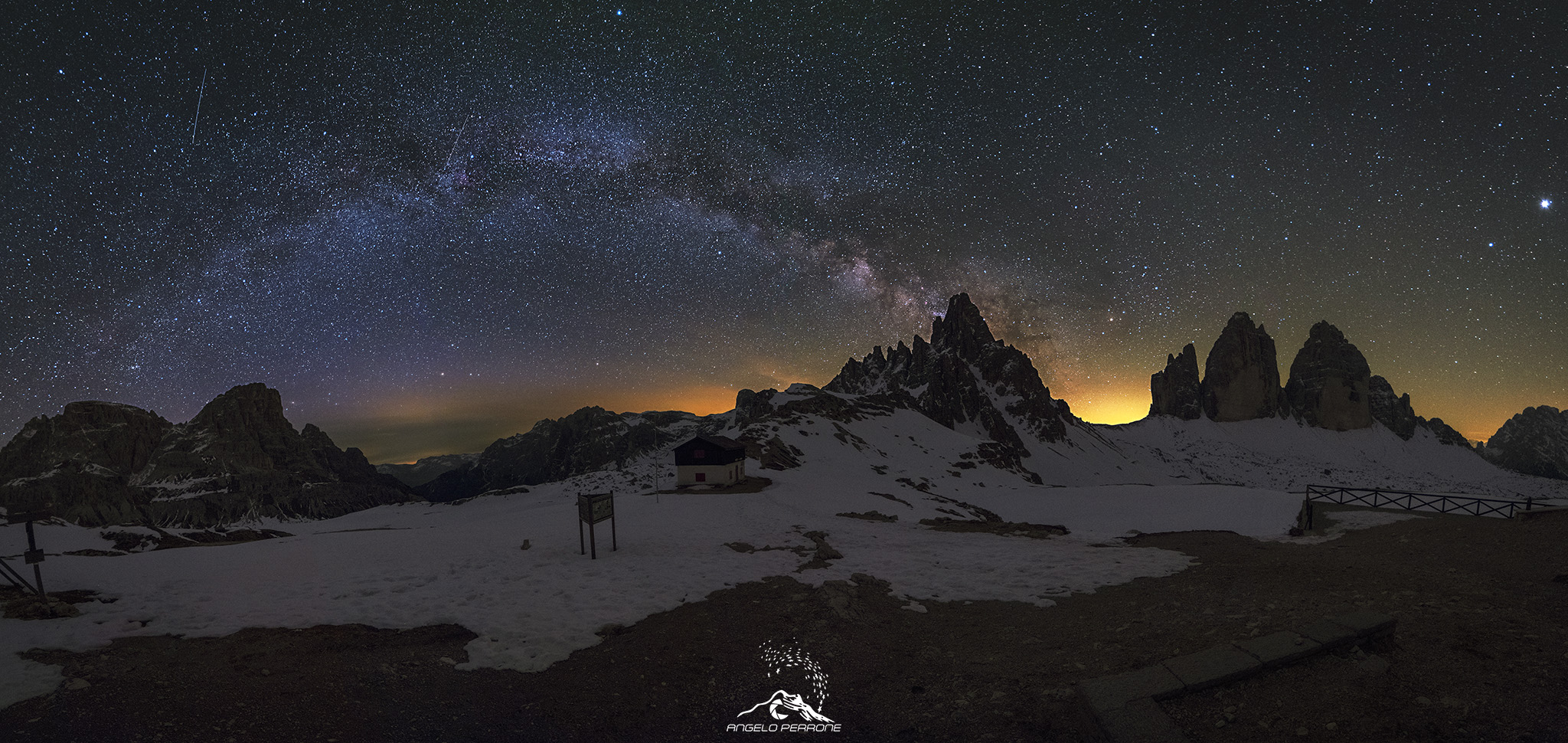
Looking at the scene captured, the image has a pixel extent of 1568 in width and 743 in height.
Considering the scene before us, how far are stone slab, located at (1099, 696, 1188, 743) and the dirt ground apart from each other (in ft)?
1.46

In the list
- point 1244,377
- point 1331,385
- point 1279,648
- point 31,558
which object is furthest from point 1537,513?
point 1331,385

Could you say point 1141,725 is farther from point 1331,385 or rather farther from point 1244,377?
point 1331,385

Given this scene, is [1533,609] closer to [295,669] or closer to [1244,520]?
[295,669]

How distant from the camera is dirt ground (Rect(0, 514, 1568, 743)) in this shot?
580cm

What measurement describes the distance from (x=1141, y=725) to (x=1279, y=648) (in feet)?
8.87

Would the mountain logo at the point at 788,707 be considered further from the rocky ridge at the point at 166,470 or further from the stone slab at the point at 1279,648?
the rocky ridge at the point at 166,470

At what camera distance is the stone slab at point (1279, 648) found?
6289 mm

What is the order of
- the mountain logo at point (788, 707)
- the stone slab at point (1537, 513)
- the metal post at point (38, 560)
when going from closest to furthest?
1. the mountain logo at point (788, 707)
2. the metal post at point (38, 560)
3. the stone slab at point (1537, 513)

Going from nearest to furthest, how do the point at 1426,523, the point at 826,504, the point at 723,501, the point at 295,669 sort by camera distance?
the point at 295,669 < the point at 1426,523 < the point at 723,501 < the point at 826,504

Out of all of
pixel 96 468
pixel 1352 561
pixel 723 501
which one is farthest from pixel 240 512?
pixel 1352 561

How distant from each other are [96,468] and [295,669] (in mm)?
259799

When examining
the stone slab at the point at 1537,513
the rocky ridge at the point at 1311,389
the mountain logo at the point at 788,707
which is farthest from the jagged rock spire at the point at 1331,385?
the mountain logo at the point at 788,707

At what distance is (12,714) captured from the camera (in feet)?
20.1

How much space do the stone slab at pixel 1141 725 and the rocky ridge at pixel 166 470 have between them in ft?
740
